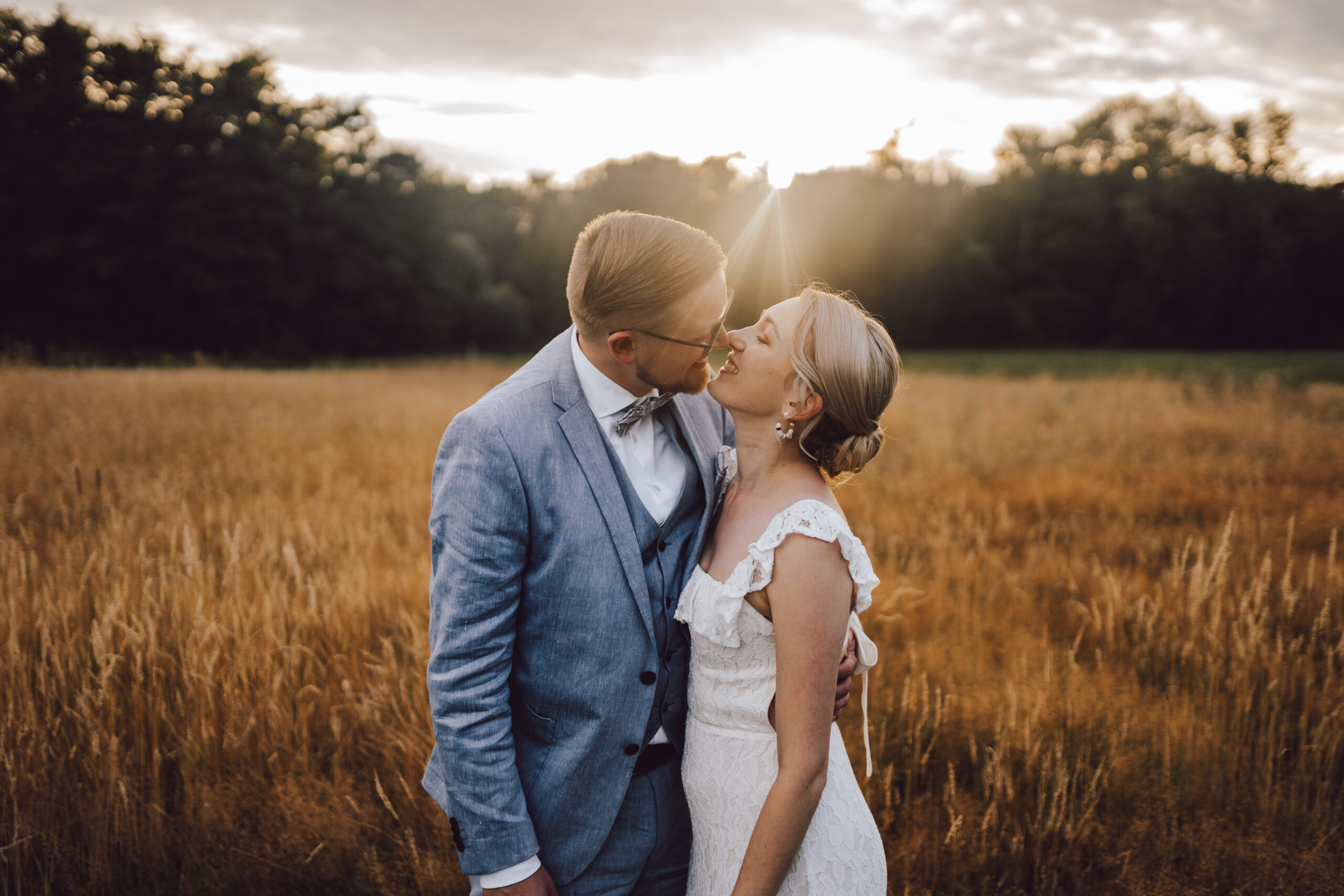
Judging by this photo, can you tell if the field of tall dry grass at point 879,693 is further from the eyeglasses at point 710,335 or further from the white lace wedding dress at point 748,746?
the eyeglasses at point 710,335

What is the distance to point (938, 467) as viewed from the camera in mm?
8133

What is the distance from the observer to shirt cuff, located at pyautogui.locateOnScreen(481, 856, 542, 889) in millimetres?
1600

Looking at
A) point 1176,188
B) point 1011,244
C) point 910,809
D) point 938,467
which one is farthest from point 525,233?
point 910,809

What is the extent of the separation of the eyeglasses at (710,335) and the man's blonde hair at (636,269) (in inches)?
0.4

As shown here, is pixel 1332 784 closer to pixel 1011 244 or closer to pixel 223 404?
pixel 223 404

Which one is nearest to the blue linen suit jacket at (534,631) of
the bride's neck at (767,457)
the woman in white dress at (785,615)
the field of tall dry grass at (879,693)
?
the woman in white dress at (785,615)

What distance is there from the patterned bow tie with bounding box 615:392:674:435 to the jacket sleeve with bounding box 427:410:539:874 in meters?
0.35

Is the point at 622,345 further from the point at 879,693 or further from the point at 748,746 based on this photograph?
the point at 879,693

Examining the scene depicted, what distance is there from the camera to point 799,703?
159cm

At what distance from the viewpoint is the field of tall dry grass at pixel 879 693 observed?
2434mm

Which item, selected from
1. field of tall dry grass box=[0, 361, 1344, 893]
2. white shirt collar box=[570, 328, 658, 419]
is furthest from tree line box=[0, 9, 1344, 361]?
white shirt collar box=[570, 328, 658, 419]

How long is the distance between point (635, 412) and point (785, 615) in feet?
2.11

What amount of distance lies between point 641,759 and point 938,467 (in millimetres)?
7098

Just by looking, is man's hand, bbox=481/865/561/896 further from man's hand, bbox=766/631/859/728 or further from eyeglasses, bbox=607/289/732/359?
eyeglasses, bbox=607/289/732/359
